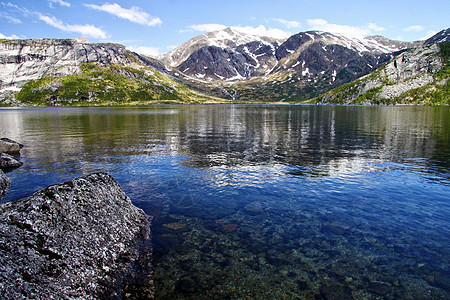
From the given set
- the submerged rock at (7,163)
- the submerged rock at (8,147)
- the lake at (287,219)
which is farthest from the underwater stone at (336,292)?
the submerged rock at (8,147)

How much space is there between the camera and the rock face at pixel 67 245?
783 centimetres

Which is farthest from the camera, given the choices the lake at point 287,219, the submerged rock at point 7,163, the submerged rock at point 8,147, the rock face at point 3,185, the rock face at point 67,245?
the submerged rock at point 8,147

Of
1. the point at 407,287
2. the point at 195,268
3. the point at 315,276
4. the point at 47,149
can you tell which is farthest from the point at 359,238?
the point at 47,149

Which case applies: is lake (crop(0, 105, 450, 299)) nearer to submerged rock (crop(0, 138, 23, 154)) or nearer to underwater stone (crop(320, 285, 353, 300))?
underwater stone (crop(320, 285, 353, 300))

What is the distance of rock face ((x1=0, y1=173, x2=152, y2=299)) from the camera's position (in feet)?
25.7

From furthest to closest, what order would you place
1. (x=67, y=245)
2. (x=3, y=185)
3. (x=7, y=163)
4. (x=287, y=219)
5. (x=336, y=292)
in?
(x=7, y=163), (x=3, y=185), (x=287, y=219), (x=336, y=292), (x=67, y=245)

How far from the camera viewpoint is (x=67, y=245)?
957 cm

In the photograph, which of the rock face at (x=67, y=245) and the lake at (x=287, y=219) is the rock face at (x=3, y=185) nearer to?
the lake at (x=287, y=219)

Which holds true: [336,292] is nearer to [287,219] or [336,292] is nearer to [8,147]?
[287,219]

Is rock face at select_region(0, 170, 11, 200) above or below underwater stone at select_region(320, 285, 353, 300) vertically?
above

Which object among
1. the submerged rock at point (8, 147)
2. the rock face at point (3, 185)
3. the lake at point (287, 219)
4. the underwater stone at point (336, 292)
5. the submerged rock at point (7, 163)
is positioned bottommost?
the underwater stone at point (336, 292)

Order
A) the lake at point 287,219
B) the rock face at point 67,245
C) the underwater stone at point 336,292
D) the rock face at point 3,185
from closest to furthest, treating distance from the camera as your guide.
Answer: the rock face at point 67,245 < the underwater stone at point 336,292 < the lake at point 287,219 < the rock face at point 3,185

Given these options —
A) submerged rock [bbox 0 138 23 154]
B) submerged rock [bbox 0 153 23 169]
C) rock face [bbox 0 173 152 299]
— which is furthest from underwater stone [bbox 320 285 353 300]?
submerged rock [bbox 0 138 23 154]

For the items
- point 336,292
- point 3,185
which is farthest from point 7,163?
point 336,292
